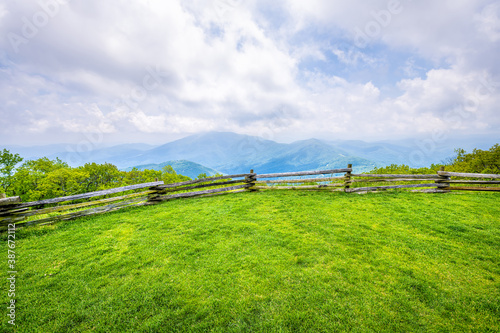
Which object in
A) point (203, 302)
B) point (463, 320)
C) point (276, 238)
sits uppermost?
point (276, 238)

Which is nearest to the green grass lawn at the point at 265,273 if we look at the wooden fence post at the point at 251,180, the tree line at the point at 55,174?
the wooden fence post at the point at 251,180

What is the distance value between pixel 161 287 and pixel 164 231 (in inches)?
106

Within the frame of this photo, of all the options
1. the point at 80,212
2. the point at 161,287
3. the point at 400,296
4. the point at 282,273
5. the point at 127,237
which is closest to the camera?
the point at 400,296

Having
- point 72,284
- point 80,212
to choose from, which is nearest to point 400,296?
point 72,284

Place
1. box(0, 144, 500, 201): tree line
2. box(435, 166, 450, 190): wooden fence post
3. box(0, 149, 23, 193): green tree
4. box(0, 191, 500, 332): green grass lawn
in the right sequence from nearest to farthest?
box(0, 191, 500, 332): green grass lawn
box(435, 166, 450, 190): wooden fence post
box(0, 149, 23, 193): green tree
box(0, 144, 500, 201): tree line

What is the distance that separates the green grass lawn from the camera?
113 inches

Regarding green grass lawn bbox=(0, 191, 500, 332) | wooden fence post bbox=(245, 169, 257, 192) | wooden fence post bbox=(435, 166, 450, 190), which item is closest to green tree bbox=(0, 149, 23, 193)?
green grass lawn bbox=(0, 191, 500, 332)

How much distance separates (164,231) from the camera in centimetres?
596

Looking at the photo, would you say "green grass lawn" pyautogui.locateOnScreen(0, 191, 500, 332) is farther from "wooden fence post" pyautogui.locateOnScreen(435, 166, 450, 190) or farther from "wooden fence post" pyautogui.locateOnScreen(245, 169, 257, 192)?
"wooden fence post" pyautogui.locateOnScreen(245, 169, 257, 192)

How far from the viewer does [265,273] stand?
3.83m

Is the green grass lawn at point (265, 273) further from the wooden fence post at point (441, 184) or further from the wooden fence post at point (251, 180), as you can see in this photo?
the wooden fence post at point (251, 180)

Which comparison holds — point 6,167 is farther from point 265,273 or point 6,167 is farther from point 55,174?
point 265,273

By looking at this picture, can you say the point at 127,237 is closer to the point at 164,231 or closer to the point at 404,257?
the point at 164,231

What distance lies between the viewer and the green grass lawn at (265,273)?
286 cm
